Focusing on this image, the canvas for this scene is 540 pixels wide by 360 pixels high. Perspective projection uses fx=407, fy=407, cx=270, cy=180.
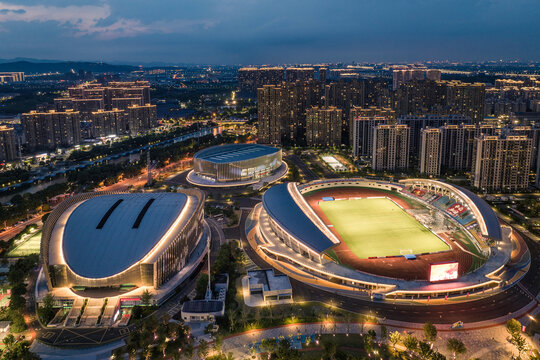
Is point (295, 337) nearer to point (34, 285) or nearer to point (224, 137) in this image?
point (34, 285)

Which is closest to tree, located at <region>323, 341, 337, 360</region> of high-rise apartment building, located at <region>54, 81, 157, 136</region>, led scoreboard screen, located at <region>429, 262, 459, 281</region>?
led scoreboard screen, located at <region>429, 262, 459, 281</region>

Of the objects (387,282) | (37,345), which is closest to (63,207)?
(37,345)

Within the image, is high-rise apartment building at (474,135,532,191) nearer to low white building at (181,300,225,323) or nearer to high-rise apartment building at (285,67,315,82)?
low white building at (181,300,225,323)

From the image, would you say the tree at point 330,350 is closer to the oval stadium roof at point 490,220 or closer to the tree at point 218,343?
the tree at point 218,343

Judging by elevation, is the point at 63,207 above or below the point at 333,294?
above

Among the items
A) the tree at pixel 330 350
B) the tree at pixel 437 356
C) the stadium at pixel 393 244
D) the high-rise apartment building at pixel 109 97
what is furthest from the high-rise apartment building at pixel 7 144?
the tree at pixel 437 356

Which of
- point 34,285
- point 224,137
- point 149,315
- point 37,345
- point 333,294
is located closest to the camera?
point 37,345
